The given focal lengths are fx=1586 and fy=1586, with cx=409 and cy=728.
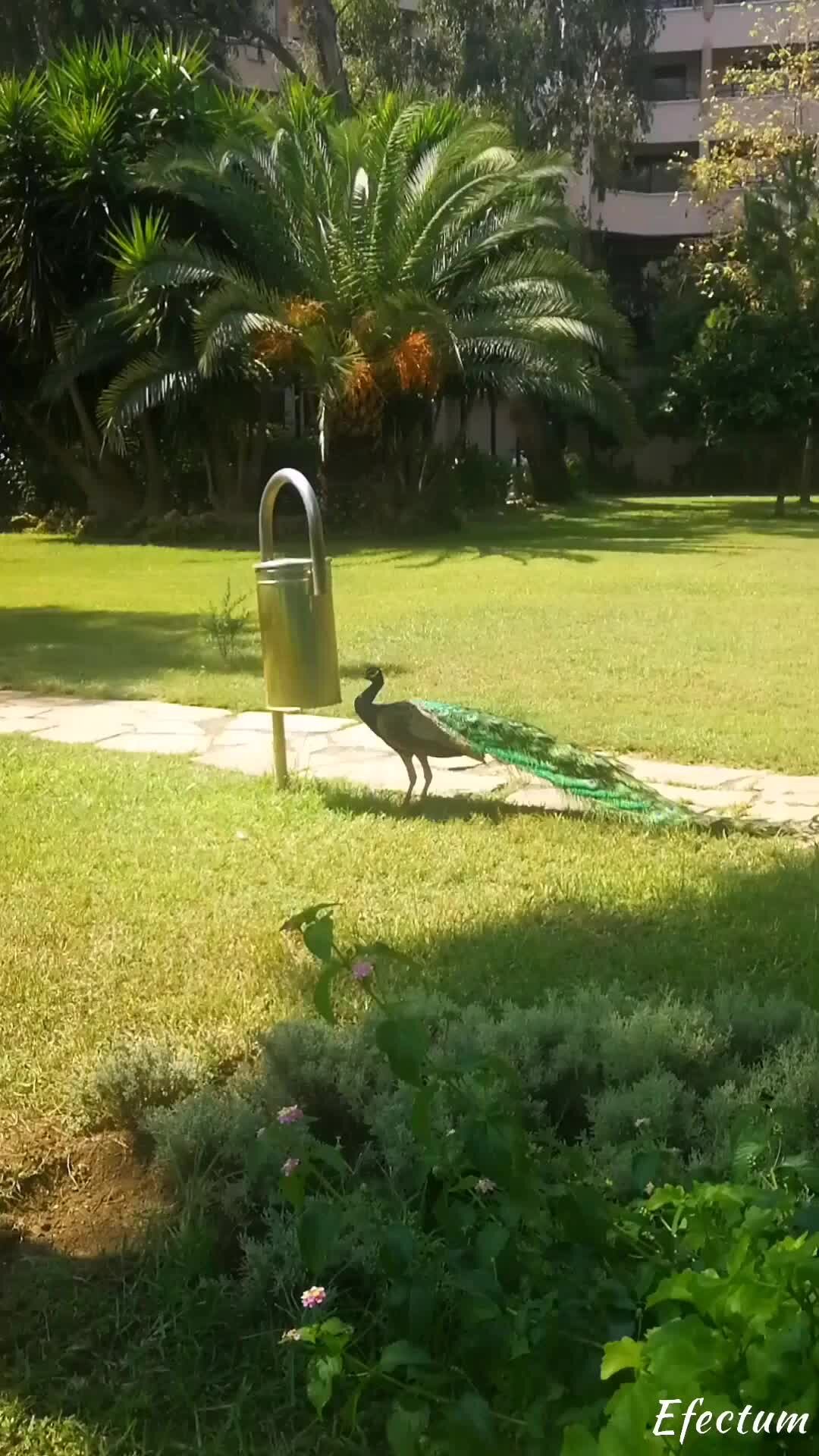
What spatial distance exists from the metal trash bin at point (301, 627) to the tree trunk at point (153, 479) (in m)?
14.7

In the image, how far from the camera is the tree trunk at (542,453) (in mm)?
25344

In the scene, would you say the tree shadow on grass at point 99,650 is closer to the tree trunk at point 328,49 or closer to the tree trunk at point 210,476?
the tree trunk at point 210,476

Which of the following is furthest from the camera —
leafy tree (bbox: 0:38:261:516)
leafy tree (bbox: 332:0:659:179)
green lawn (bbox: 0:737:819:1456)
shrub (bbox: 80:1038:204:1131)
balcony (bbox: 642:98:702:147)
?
balcony (bbox: 642:98:702:147)

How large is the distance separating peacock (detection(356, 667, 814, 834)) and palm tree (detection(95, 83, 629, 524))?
12027mm

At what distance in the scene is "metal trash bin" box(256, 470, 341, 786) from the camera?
5805mm

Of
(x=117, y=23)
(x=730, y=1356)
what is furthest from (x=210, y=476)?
(x=730, y=1356)

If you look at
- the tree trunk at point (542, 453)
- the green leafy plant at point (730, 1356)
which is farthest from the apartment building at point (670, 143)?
the green leafy plant at point (730, 1356)

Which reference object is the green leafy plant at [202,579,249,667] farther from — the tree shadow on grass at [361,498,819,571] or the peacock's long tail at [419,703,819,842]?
the tree shadow on grass at [361,498,819,571]

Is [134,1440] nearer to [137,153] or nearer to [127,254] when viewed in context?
[127,254]

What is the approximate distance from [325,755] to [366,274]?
1210 cm

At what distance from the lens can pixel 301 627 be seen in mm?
5836

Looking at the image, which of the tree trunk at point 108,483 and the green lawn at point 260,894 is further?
the tree trunk at point 108,483

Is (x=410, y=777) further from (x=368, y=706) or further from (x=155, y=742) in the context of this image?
(x=155, y=742)

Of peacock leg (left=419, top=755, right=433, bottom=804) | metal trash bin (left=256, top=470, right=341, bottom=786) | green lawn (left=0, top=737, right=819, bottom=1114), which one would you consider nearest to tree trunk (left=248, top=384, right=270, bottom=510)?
green lawn (left=0, top=737, right=819, bottom=1114)
